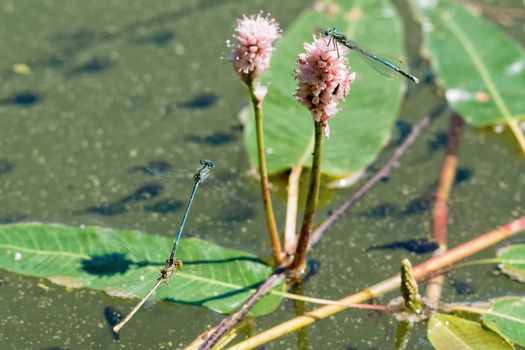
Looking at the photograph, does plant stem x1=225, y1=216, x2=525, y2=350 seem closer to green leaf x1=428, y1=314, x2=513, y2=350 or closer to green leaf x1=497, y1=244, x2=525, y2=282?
green leaf x1=497, y1=244, x2=525, y2=282

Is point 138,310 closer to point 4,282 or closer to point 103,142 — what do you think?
point 4,282

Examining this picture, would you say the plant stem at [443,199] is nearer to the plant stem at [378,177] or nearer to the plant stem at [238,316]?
the plant stem at [378,177]


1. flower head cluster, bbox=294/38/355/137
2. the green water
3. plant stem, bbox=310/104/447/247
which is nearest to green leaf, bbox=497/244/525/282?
the green water

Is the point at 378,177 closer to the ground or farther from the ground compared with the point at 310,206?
farther from the ground

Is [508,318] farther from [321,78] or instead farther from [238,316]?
[321,78]

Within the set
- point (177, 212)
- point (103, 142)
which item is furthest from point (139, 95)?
point (177, 212)

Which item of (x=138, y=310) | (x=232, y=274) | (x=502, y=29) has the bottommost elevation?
(x=138, y=310)

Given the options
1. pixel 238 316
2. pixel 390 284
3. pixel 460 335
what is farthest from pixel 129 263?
pixel 460 335
